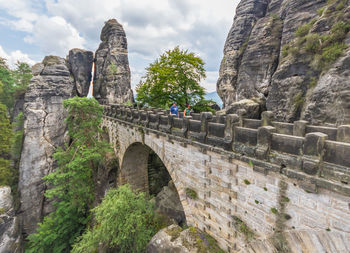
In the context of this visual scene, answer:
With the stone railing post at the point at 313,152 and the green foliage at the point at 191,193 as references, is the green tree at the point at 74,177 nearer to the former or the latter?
the green foliage at the point at 191,193

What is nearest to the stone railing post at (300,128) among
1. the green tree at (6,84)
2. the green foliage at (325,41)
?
the green foliage at (325,41)

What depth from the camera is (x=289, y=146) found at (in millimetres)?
3871

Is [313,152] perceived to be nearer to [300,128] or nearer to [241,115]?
[300,128]

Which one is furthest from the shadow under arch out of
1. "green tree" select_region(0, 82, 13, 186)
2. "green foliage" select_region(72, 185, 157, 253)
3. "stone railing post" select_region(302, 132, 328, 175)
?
"green tree" select_region(0, 82, 13, 186)

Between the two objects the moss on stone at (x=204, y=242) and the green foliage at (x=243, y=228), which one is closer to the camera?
the green foliage at (x=243, y=228)

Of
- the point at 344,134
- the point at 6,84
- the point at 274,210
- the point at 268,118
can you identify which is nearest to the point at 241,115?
the point at 268,118

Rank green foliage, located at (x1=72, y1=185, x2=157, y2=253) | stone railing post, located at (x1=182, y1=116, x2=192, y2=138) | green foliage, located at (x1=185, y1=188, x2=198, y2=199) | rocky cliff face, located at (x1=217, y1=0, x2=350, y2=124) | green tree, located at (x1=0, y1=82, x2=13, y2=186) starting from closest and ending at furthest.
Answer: green foliage, located at (x1=185, y1=188, x2=198, y2=199) < stone railing post, located at (x1=182, y1=116, x2=192, y2=138) < green foliage, located at (x1=72, y1=185, x2=157, y2=253) < rocky cliff face, located at (x1=217, y1=0, x2=350, y2=124) < green tree, located at (x1=0, y1=82, x2=13, y2=186)

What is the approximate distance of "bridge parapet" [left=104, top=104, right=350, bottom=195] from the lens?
3191 mm

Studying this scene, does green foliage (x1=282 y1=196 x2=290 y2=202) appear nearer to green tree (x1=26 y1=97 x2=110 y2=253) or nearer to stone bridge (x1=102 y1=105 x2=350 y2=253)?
stone bridge (x1=102 y1=105 x2=350 y2=253)

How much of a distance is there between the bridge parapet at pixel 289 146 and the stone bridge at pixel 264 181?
15 millimetres

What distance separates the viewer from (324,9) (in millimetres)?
11609

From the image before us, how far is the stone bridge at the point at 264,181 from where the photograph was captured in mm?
3312

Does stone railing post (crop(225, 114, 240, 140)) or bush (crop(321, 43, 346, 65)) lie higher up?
bush (crop(321, 43, 346, 65))

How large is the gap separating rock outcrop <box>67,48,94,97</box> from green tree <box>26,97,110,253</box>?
64.9ft
